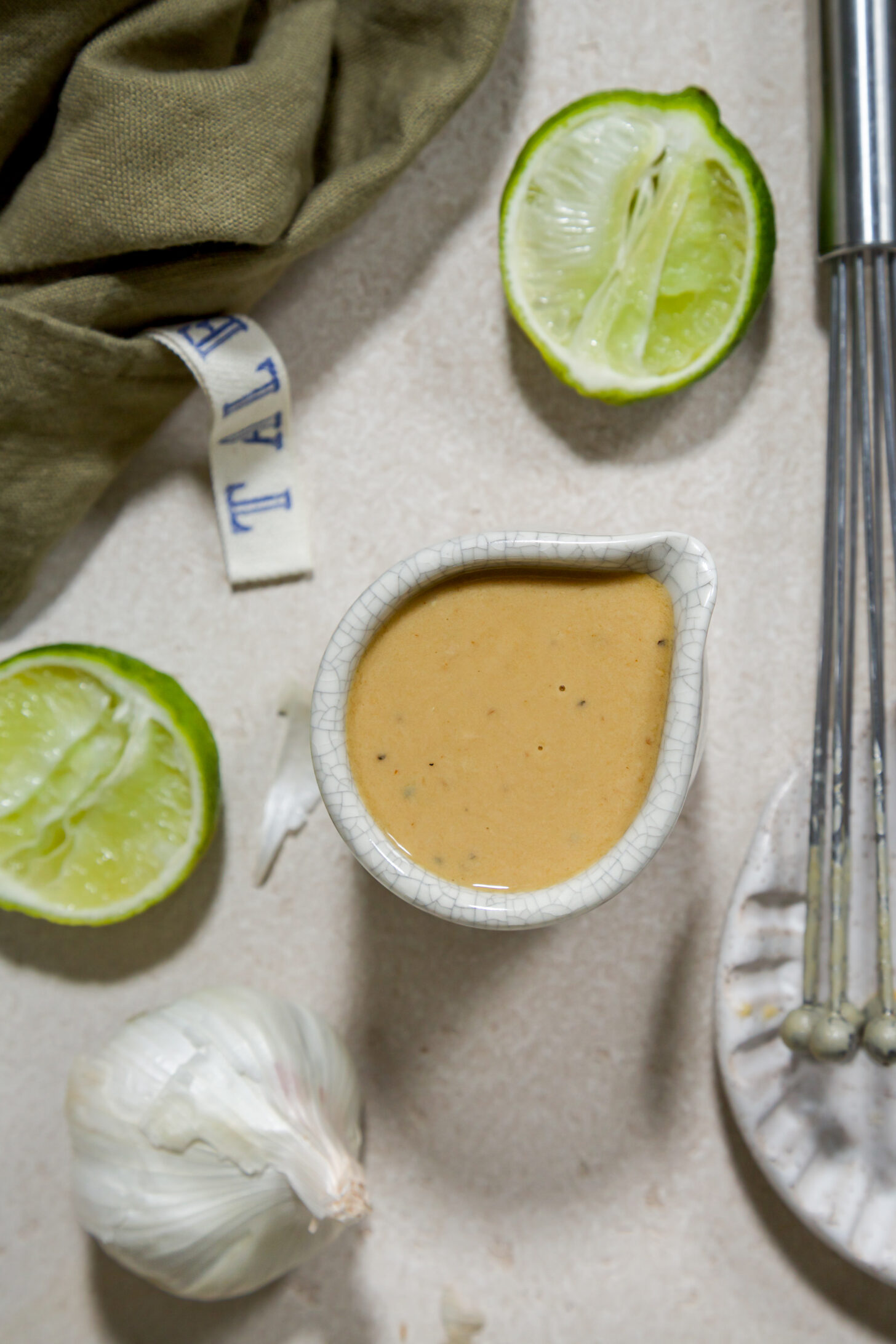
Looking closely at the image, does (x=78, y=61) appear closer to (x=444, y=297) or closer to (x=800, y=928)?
(x=444, y=297)

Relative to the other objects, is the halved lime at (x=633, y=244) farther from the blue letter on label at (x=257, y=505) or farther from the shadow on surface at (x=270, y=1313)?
the shadow on surface at (x=270, y=1313)

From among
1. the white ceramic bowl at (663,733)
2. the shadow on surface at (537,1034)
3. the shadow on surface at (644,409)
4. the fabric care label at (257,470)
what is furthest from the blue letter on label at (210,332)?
the shadow on surface at (537,1034)

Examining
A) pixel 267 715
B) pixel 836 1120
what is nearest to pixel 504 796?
pixel 267 715

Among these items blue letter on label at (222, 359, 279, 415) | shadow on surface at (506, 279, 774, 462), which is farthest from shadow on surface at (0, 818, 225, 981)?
shadow on surface at (506, 279, 774, 462)

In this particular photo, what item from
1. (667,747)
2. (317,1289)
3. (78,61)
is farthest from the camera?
(317,1289)

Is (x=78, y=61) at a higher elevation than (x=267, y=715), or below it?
higher

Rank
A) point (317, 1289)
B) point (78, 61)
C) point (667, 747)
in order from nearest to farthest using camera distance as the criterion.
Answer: point (667, 747)
point (78, 61)
point (317, 1289)

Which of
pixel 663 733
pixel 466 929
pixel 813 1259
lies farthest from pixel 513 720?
pixel 813 1259
